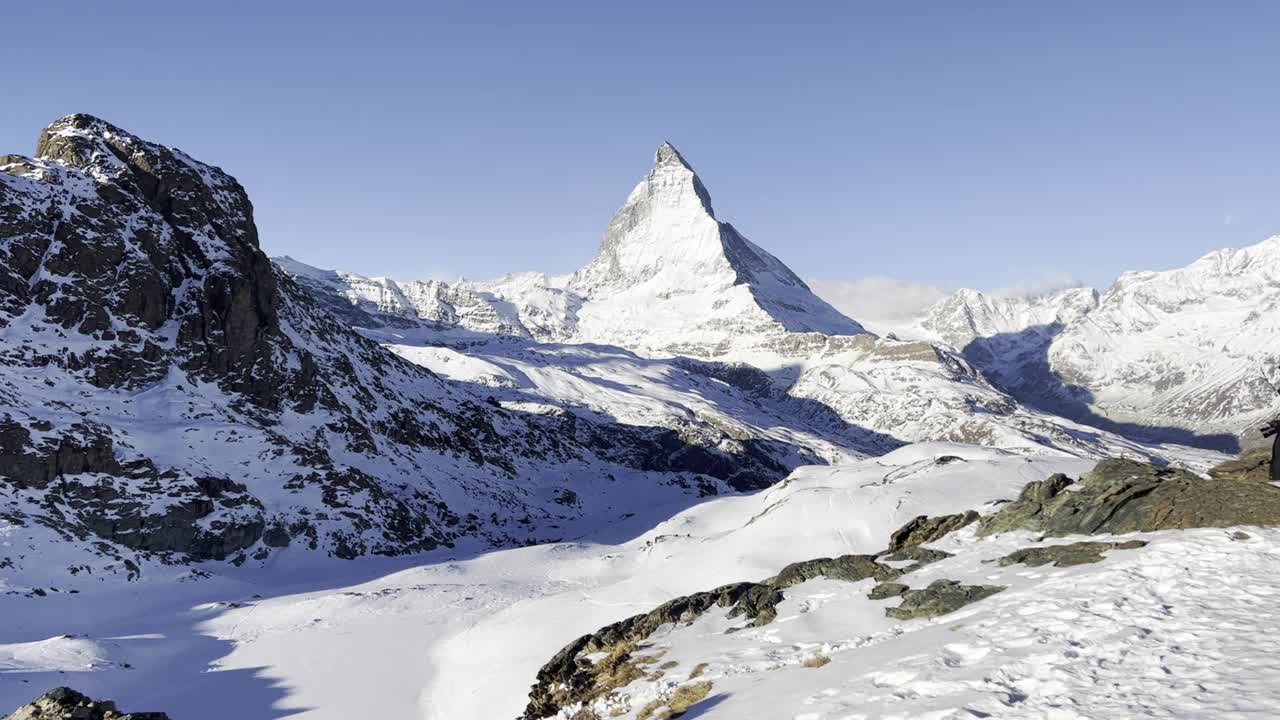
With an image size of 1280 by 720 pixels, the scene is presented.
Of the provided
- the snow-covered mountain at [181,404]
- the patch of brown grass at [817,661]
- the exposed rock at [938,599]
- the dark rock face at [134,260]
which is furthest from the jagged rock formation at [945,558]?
the dark rock face at [134,260]

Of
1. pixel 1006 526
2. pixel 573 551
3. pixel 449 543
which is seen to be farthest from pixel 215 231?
pixel 1006 526

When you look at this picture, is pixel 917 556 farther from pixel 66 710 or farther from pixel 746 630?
pixel 66 710

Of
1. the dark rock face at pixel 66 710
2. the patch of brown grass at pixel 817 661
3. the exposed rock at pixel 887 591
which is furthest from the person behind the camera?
the exposed rock at pixel 887 591

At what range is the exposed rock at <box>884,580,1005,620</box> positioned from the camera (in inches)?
898

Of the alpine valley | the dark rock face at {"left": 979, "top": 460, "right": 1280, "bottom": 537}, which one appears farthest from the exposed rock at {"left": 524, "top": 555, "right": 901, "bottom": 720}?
the dark rock face at {"left": 979, "top": 460, "right": 1280, "bottom": 537}

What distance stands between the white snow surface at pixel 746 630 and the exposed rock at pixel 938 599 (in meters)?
0.50

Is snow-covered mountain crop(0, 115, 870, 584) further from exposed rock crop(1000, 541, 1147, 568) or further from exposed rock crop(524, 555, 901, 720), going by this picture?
exposed rock crop(1000, 541, 1147, 568)

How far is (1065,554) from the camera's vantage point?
2500 centimetres

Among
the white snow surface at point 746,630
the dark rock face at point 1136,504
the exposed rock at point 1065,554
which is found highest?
the dark rock face at point 1136,504

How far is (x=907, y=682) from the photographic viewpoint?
16.7m

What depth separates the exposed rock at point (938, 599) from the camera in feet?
74.8

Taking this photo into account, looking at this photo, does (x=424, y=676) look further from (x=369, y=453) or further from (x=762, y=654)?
(x=369, y=453)

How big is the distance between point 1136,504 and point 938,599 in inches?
348

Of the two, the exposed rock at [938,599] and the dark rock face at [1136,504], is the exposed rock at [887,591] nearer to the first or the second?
the exposed rock at [938,599]
